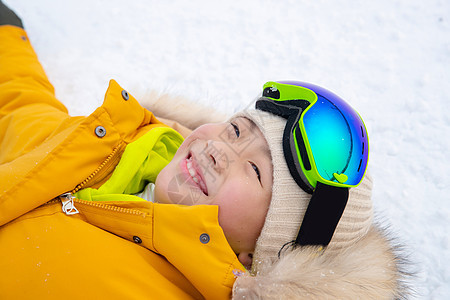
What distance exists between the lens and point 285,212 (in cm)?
144

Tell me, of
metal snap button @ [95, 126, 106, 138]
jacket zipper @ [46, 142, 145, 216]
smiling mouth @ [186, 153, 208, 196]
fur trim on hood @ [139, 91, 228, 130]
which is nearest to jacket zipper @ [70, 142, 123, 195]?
jacket zipper @ [46, 142, 145, 216]

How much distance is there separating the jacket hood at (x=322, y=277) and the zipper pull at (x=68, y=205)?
2.62ft

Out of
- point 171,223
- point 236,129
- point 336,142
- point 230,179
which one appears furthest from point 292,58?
point 171,223

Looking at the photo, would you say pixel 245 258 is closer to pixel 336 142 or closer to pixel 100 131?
pixel 336 142

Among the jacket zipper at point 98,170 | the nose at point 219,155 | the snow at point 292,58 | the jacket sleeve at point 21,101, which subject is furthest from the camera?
the snow at point 292,58

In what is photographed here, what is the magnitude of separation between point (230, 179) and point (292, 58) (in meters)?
1.96

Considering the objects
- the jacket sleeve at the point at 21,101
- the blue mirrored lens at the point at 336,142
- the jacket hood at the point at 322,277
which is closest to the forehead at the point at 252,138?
the blue mirrored lens at the point at 336,142

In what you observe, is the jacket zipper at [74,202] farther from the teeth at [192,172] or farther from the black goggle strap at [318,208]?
the black goggle strap at [318,208]

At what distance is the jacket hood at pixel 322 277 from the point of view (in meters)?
1.29

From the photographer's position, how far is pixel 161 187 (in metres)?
1.61

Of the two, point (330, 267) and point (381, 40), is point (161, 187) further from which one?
point (381, 40)

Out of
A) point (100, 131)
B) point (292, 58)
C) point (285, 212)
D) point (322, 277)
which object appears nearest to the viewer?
point (322, 277)

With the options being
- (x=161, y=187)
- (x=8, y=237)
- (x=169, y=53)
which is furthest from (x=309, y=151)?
→ (x=169, y=53)

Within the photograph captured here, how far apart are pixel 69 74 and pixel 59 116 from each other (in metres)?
0.89
